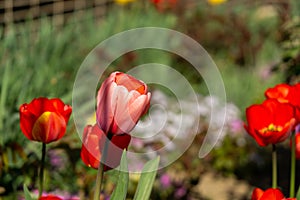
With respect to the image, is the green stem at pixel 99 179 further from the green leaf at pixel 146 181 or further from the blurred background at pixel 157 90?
the blurred background at pixel 157 90

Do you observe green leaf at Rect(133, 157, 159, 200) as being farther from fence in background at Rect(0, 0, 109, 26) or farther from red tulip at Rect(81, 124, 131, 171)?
fence in background at Rect(0, 0, 109, 26)

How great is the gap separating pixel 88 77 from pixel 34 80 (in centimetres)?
Result: 73

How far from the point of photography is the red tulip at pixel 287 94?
1.52 metres

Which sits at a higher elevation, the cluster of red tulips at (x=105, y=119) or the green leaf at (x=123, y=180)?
the cluster of red tulips at (x=105, y=119)

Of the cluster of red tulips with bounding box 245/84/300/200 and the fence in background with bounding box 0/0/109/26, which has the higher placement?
the fence in background with bounding box 0/0/109/26

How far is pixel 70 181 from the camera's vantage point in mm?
2584

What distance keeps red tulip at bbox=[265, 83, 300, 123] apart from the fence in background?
3.65m

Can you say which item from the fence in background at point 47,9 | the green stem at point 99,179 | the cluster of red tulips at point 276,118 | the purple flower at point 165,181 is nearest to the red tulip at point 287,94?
the cluster of red tulips at point 276,118

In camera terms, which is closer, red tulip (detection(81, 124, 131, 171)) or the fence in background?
red tulip (detection(81, 124, 131, 171))

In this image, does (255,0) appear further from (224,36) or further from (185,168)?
(185,168)

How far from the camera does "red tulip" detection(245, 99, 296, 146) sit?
1.47 meters

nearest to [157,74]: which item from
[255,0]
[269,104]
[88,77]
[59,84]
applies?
[88,77]

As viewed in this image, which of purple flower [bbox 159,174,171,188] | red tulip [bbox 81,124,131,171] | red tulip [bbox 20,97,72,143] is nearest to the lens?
red tulip [bbox 81,124,131,171]

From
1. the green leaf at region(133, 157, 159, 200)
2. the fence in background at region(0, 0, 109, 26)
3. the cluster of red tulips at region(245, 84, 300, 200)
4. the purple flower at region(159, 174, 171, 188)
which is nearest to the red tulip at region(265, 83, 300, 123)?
the cluster of red tulips at region(245, 84, 300, 200)
